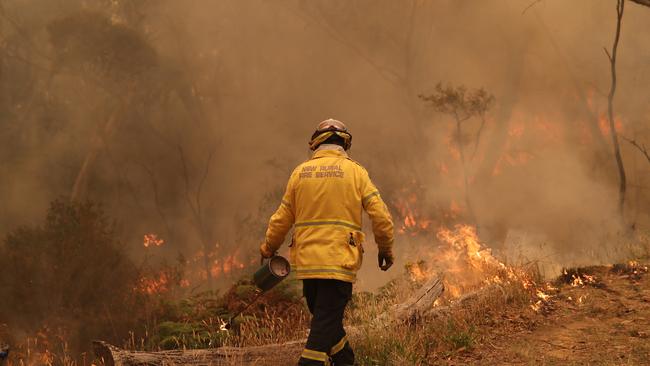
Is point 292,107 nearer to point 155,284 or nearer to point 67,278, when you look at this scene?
point 155,284

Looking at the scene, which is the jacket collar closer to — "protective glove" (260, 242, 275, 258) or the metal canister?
"protective glove" (260, 242, 275, 258)

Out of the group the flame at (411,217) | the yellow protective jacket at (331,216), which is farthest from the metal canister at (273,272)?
the flame at (411,217)

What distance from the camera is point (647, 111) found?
20.2 meters

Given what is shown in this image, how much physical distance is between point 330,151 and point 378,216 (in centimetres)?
60

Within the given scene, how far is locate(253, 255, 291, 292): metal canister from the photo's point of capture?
4.17 m

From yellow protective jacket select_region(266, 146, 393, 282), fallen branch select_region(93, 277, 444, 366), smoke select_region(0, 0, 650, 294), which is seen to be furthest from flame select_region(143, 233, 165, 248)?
yellow protective jacket select_region(266, 146, 393, 282)

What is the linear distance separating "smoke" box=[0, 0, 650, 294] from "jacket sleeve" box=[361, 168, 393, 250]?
16758 mm

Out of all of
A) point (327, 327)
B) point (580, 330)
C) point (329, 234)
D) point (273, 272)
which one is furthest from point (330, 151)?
point (580, 330)

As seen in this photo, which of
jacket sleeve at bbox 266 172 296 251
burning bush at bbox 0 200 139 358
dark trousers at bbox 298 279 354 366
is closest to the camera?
dark trousers at bbox 298 279 354 366

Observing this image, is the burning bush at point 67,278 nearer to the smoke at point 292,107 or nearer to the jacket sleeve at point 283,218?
the smoke at point 292,107

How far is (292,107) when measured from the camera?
110 feet

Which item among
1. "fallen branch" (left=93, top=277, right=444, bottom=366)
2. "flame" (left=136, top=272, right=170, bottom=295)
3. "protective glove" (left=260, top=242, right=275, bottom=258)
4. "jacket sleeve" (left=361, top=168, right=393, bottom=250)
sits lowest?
"fallen branch" (left=93, top=277, right=444, bottom=366)

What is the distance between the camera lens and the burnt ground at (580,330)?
13.8ft

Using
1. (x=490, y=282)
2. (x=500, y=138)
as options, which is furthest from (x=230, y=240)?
(x=490, y=282)
